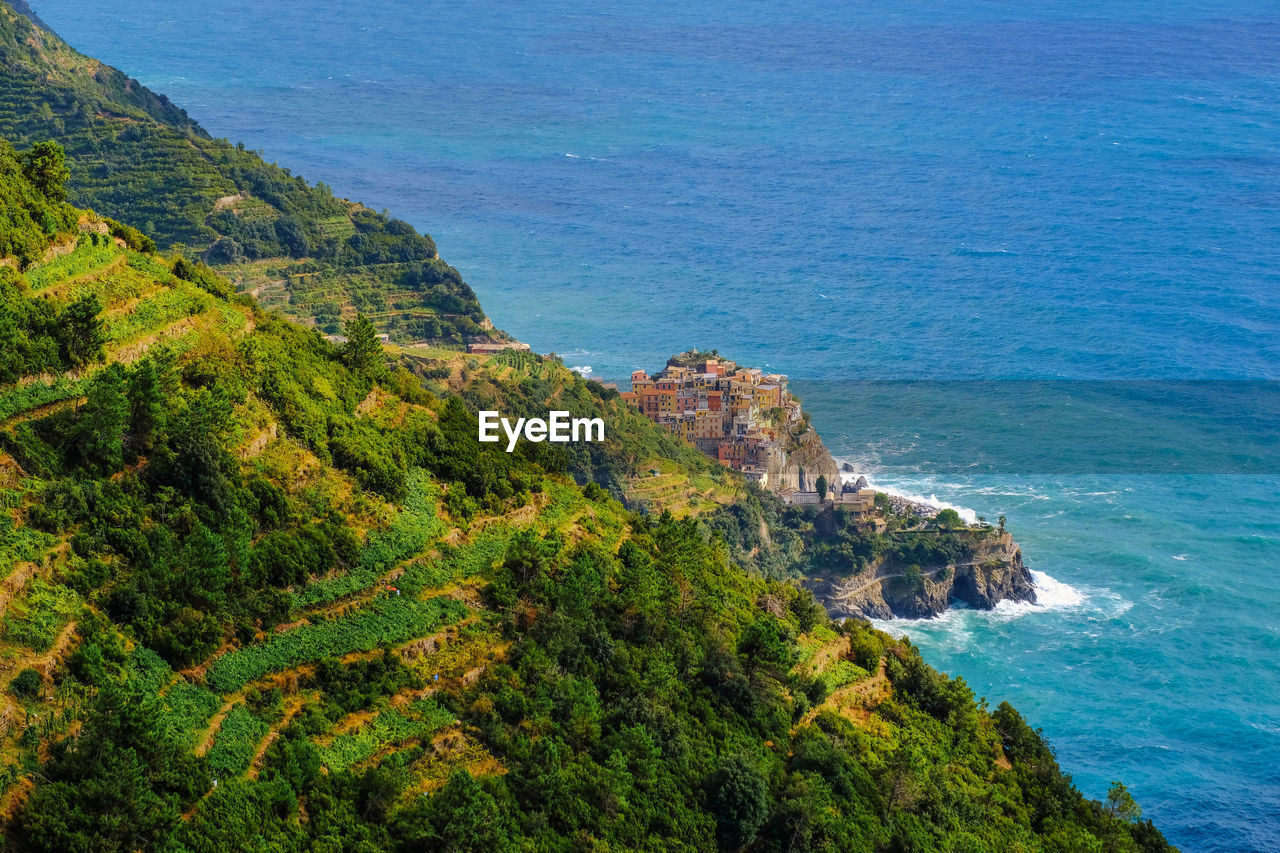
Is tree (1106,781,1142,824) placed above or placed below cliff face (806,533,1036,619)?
below

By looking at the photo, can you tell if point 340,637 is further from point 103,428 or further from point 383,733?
point 103,428

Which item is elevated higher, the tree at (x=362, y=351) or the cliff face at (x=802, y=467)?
the cliff face at (x=802, y=467)

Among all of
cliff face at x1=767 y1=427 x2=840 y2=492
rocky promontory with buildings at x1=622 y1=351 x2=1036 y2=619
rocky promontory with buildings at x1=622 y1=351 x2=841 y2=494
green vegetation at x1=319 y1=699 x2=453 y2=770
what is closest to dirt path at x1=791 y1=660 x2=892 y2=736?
green vegetation at x1=319 y1=699 x2=453 y2=770

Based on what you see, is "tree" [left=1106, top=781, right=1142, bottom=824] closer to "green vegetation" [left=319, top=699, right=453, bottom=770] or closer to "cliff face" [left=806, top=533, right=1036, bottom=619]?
"green vegetation" [left=319, top=699, right=453, bottom=770]

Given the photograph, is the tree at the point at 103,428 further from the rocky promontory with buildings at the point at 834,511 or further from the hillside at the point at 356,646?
the rocky promontory with buildings at the point at 834,511

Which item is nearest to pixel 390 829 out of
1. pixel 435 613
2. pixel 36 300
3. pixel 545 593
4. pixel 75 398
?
pixel 435 613

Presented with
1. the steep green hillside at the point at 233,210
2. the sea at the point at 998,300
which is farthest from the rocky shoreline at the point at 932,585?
the steep green hillside at the point at 233,210

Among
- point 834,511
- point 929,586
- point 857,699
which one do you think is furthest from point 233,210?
point 857,699
